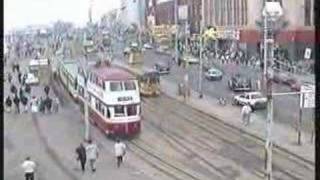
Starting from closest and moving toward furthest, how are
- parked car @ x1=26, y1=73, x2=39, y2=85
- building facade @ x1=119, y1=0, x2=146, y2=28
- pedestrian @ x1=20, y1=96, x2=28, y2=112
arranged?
pedestrian @ x1=20, y1=96, x2=28, y2=112 → parked car @ x1=26, y1=73, x2=39, y2=85 → building facade @ x1=119, y1=0, x2=146, y2=28

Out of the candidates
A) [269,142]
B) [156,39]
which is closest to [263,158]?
[269,142]

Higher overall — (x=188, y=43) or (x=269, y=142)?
(x=188, y=43)

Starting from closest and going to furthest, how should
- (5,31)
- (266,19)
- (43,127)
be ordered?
(5,31)
(43,127)
(266,19)

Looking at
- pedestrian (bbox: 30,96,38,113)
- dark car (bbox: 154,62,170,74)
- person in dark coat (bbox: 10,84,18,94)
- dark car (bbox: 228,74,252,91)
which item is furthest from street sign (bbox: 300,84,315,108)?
person in dark coat (bbox: 10,84,18,94)

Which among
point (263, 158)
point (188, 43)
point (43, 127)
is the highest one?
point (188, 43)

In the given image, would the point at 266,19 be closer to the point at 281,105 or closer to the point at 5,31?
the point at 281,105

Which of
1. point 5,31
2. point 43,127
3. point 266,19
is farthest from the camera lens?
point 266,19

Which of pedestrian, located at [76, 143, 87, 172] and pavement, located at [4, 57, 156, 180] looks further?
pedestrian, located at [76, 143, 87, 172]

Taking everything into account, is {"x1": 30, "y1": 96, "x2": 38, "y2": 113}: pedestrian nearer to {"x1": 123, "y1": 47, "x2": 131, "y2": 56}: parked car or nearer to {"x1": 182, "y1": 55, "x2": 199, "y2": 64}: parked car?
{"x1": 123, "y1": 47, "x2": 131, "y2": 56}: parked car
